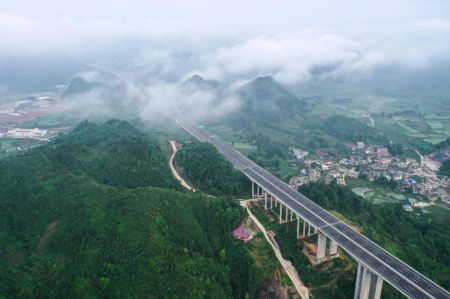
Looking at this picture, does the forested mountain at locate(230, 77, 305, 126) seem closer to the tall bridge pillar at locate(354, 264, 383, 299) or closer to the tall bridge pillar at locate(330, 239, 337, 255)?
the tall bridge pillar at locate(330, 239, 337, 255)

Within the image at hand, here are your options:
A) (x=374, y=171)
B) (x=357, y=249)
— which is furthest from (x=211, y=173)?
(x=374, y=171)

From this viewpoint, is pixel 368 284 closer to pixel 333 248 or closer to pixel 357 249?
pixel 357 249

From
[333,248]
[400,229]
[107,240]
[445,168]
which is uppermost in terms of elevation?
[107,240]

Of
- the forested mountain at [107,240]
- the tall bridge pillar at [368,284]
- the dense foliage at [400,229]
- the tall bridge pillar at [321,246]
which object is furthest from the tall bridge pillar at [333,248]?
the forested mountain at [107,240]

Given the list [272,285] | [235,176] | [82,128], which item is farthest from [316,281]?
[82,128]

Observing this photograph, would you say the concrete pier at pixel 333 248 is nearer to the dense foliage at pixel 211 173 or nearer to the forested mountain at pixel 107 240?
the forested mountain at pixel 107 240
